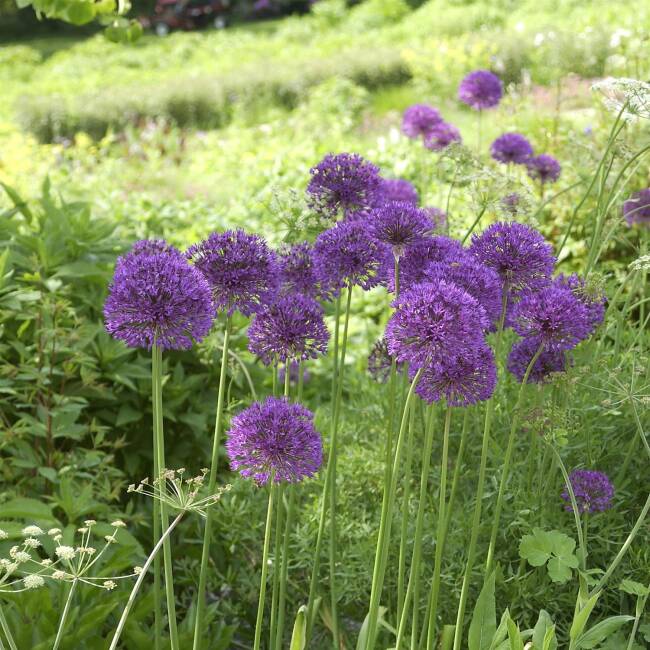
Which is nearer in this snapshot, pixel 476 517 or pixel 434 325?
pixel 434 325

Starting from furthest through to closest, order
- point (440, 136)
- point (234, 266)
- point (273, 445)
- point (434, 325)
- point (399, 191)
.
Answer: point (440, 136)
point (399, 191)
point (234, 266)
point (273, 445)
point (434, 325)

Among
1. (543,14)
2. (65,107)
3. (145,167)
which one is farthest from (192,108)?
(543,14)

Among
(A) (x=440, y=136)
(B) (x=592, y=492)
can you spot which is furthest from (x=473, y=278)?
(A) (x=440, y=136)

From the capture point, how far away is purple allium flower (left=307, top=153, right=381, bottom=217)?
1990 mm

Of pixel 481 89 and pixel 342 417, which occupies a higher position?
pixel 481 89

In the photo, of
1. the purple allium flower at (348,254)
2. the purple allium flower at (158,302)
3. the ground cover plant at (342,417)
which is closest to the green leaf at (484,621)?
the ground cover plant at (342,417)

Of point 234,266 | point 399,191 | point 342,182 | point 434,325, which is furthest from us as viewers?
point 399,191

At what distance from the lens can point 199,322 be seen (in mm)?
1586

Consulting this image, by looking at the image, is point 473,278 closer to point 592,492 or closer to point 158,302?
point 158,302

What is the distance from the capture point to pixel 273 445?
5.17 feet

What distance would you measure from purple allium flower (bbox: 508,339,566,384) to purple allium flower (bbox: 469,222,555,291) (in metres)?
0.20

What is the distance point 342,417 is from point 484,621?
1.57m

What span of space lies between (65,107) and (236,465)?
10.9 m

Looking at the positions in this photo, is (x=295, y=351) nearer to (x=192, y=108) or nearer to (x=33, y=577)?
(x=33, y=577)
